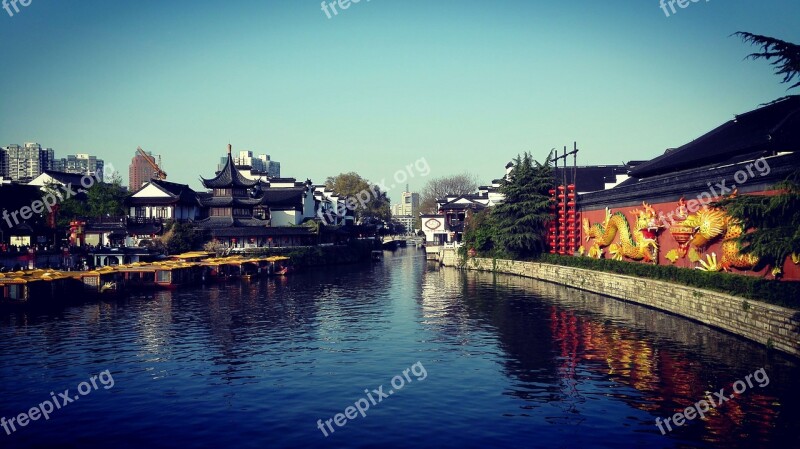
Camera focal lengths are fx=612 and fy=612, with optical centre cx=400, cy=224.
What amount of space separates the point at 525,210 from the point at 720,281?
32442 mm

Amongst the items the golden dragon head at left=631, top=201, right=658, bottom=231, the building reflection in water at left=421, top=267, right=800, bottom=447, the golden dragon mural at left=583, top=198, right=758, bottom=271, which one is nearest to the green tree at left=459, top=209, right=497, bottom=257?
the golden dragon mural at left=583, top=198, right=758, bottom=271

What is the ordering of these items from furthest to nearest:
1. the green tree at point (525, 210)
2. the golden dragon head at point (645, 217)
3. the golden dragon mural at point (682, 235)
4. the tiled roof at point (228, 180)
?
the tiled roof at point (228, 180), the green tree at point (525, 210), the golden dragon head at point (645, 217), the golden dragon mural at point (682, 235)

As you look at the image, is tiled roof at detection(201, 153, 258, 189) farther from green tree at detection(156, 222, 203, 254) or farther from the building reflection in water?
the building reflection in water

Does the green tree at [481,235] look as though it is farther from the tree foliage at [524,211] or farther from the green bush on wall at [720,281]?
the green bush on wall at [720,281]

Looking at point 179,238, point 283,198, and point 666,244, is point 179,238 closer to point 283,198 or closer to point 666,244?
point 283,198

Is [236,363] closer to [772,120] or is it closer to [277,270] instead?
[772,120]

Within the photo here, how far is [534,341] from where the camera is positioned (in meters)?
29.7

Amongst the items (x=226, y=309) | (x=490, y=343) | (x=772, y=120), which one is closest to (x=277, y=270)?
(x=226, y=309)

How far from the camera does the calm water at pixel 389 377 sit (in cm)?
1748

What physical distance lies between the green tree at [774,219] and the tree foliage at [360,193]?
10799 centimetres

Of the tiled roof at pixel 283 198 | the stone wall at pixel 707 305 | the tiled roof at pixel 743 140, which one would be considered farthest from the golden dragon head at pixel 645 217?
the tiled roof at pixel 283 198

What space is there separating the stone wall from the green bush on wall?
35cm

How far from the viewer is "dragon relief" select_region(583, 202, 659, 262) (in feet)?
128

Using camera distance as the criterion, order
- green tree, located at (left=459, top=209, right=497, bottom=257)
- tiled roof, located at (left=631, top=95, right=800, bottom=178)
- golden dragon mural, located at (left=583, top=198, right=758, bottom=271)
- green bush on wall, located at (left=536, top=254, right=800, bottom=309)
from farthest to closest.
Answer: green tree, located at (left=459, top=209, right=497, bottom=257)
tiled roof, located at (left=631, top=95, right=800, bottom=178)
golden dragon mural, located at (left=583, top=198, right=758, bottom=271)
green bush on wall, located at (left=536, top=254, right=800, bottom=309)
